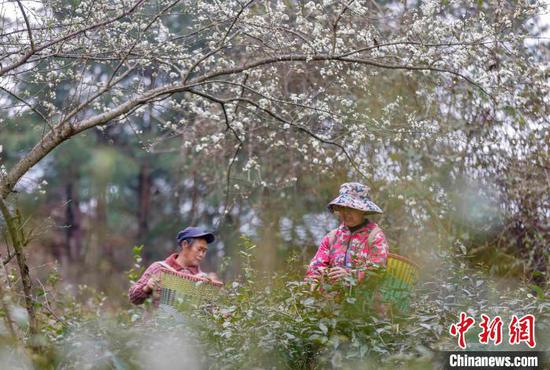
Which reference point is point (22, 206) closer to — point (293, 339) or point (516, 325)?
point (293, 339)

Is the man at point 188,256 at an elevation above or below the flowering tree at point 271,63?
below

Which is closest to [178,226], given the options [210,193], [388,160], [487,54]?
[210,193]

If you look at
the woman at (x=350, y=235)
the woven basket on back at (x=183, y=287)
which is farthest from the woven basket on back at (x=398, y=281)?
the woven basket on back at (x=183, y=287)

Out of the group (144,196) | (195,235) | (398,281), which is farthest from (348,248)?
(144,196)

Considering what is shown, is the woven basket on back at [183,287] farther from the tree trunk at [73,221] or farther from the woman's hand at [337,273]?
the tree trunk at [73,221]

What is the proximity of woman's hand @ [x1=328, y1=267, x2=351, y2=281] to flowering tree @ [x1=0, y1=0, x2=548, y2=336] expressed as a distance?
1.83 metres

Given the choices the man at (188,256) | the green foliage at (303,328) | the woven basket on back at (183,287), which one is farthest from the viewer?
the man at (188,256)

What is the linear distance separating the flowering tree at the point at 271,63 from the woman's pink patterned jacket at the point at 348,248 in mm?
1174

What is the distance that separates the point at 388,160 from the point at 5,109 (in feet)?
14.7

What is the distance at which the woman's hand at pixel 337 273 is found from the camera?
436 centimetres

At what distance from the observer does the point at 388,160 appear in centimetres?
930

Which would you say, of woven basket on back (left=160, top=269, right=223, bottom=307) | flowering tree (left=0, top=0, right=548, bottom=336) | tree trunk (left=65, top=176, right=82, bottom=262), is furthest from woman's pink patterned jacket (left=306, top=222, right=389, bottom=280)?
tree trunk (left=65, top=176, right=82, bottom=262)

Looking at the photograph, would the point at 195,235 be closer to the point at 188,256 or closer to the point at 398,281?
the point at 188,256

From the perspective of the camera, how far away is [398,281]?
15.6 ft
